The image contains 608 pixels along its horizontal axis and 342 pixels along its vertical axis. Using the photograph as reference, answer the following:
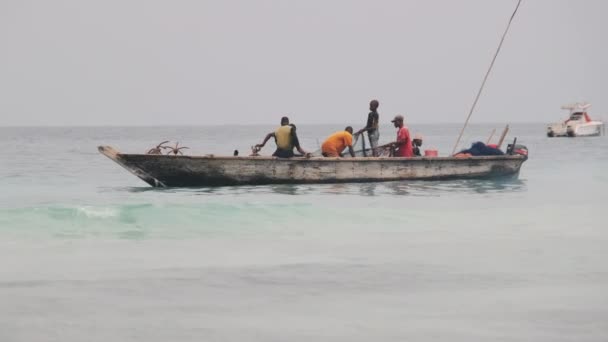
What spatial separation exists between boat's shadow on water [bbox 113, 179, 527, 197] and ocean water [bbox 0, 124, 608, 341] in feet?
0.41

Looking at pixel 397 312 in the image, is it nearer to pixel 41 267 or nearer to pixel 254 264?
pixel 254 264

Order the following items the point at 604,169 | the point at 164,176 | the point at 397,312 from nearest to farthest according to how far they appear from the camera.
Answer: the point at 397,312 < the point at 164,176 < the point at 604,169

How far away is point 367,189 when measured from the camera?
19.4 m

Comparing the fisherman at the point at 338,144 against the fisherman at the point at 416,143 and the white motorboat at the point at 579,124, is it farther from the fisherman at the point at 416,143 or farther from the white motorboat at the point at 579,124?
the white motorboat at the point at 579,124

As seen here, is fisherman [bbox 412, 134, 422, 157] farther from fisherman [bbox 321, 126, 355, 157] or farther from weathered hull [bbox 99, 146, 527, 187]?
fisherman [bbox 321, 126, 355, 157]

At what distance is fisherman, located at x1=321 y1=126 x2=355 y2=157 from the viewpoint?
63.0 ft

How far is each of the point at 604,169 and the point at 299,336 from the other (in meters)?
26.0

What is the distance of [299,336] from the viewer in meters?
6.86

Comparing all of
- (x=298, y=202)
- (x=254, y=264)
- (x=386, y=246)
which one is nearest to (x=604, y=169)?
(x=298, y=202)

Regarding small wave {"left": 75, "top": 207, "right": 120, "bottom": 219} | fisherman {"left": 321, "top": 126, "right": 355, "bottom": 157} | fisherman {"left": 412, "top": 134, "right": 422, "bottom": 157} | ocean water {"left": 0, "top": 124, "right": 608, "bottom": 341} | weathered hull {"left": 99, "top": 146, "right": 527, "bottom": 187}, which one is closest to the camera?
ocean water {"left": 0, "top": 124, "right": 608, "bottom": 341}

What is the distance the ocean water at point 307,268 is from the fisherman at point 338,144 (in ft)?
3.06

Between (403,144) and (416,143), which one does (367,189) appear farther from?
(416,143)

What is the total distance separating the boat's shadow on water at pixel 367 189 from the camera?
61.4 ft

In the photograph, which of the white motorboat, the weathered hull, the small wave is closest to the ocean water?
the small wave
